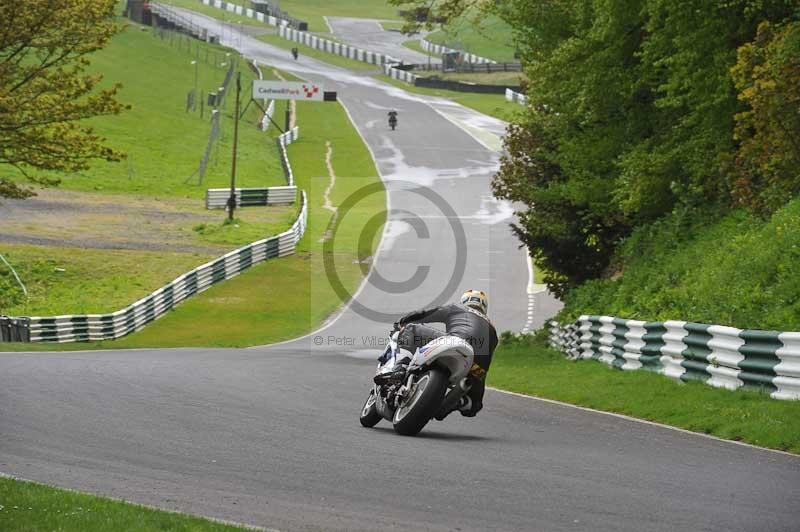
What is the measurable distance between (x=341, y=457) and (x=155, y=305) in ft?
90.0

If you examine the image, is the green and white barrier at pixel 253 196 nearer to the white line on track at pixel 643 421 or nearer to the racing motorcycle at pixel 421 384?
the white line on track at pixel 643 421

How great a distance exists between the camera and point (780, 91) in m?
20.4

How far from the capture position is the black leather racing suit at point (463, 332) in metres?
12.5

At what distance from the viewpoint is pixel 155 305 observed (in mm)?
37219

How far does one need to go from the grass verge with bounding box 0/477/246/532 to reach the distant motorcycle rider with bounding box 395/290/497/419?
4.79m

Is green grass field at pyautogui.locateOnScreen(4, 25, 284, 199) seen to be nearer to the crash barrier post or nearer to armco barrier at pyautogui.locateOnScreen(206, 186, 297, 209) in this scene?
armco barrier at pyautogui.locateOnScreen(206, 186, 297, 209)

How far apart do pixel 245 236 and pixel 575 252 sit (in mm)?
25500

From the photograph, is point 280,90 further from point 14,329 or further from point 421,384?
point 421,384

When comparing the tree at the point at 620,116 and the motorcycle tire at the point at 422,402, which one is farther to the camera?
the tree at the point at 620,116

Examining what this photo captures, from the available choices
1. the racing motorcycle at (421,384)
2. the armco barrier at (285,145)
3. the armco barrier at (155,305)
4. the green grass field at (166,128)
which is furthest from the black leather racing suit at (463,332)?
the armco barrier at (285,145)

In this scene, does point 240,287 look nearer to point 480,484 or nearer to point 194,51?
point 480,484

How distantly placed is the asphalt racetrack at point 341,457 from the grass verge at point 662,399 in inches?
20.8

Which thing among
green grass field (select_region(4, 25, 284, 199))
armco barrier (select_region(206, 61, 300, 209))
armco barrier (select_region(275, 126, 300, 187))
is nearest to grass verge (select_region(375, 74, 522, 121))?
green grass field (select_region(4, 25, 284, 199))

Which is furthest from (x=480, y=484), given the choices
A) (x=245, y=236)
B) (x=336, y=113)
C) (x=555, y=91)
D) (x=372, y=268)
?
(x=336, y=113)
